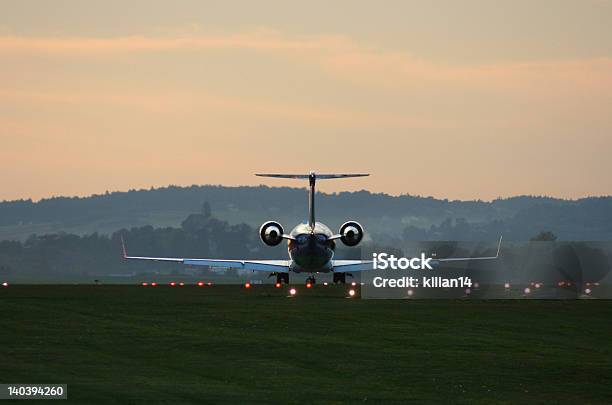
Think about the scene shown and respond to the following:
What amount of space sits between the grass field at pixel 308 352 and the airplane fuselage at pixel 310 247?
3362cm

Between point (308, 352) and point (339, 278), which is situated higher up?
point (339, 278)

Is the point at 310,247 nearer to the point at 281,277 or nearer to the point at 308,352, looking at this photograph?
the point at 281,277

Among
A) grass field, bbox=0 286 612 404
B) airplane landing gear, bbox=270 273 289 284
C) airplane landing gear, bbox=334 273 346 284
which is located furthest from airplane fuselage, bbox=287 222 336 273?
grass field, bbox=0 286 612 404

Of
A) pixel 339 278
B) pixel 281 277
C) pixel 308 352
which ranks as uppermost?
pixel 339 278

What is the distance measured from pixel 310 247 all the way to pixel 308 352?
57.5 m

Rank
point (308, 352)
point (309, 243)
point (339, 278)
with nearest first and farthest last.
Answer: point (308, 352)
point (309, 243)
point (339, 278)

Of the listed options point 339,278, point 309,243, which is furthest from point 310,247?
point 339,278

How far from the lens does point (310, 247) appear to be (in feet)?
325

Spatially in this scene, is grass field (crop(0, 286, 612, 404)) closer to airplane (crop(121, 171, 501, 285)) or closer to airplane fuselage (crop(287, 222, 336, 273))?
airplane (crop(121, 171, 501, 285))

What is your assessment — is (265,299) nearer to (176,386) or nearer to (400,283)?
(400,283)

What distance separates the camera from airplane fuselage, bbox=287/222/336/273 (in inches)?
3898

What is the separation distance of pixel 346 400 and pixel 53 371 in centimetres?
911

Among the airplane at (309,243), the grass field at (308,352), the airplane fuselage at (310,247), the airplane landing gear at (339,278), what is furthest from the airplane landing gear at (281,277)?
the grass field at (308,352)

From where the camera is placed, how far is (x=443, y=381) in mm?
35312
